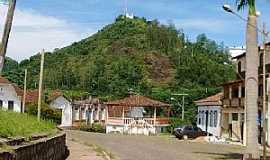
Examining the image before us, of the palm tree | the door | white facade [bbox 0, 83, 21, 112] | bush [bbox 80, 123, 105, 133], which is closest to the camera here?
the palm tree

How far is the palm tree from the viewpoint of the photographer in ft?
85.4

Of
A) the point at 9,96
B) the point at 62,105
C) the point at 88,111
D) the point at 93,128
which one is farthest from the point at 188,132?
the point at 88,111

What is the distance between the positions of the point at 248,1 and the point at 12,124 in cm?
1514

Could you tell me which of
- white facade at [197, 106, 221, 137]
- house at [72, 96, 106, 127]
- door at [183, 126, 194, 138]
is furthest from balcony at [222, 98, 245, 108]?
house at [72, 96, 106, 127]

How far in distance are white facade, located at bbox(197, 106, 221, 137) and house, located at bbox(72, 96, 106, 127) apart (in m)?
16.7

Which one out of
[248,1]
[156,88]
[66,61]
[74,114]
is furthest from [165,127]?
[248,1]

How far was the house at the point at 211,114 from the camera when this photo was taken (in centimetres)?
6067

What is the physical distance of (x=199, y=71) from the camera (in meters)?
92.9

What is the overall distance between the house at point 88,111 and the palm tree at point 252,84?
5037cm

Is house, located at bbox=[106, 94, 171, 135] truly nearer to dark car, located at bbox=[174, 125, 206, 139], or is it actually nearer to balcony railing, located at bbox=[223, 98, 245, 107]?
dark car, located at bbox=[174, 125, 206, 139]

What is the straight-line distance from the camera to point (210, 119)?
64500 millimetres

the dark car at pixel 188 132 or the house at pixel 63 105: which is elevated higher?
the house at pixel 63 105

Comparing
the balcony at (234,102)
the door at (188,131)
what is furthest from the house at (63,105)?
the balcony at (234,102)

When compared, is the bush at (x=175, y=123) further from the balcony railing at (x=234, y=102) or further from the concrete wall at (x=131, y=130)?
the balcony railing at (x=234, y=102)
